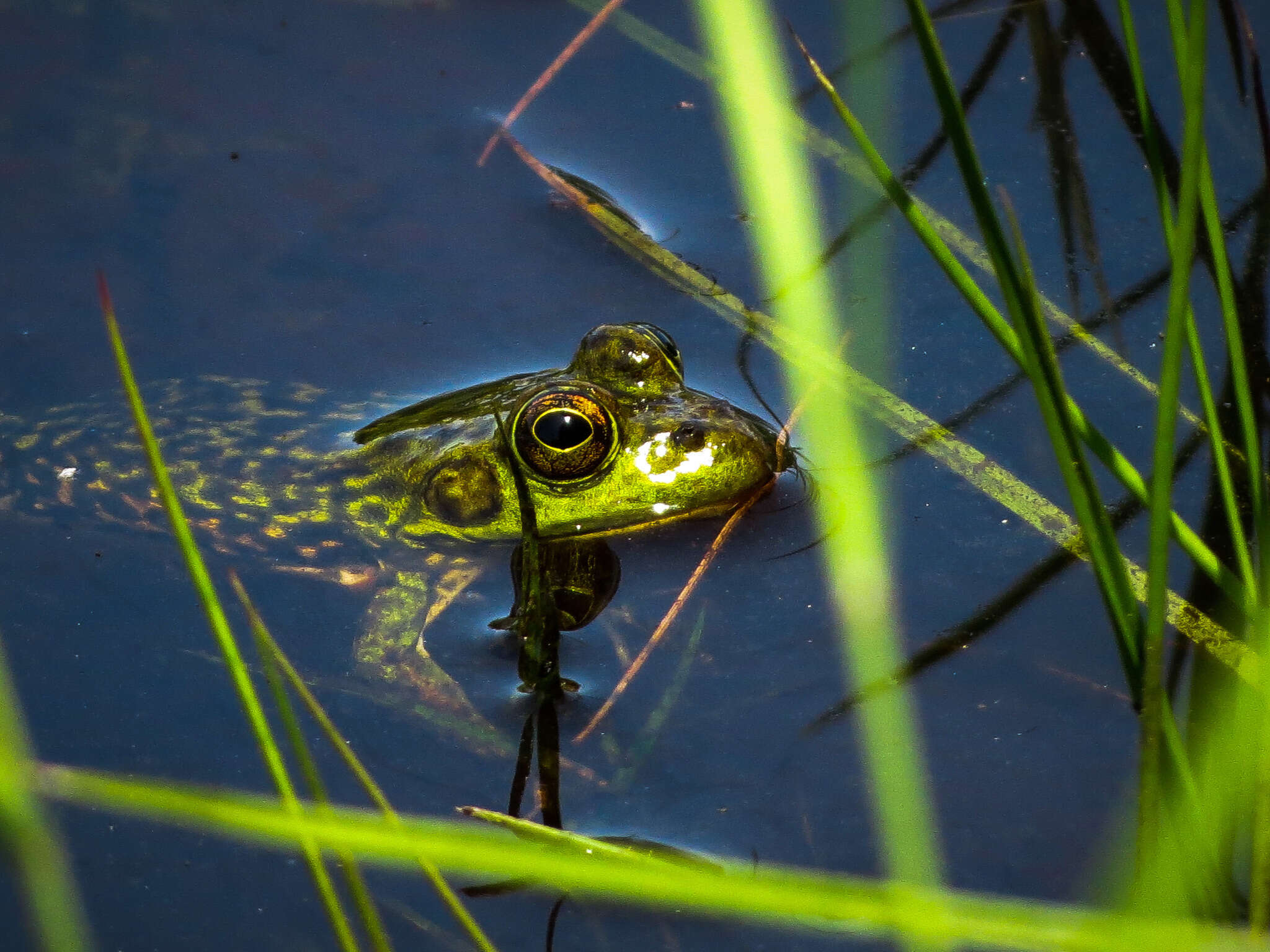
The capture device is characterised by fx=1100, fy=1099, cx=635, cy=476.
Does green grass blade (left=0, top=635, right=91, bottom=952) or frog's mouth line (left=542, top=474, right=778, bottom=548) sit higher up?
frog's mouth line (left=542, top=474, right=778, bottom=548)

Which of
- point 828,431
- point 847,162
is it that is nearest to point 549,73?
point 847,162

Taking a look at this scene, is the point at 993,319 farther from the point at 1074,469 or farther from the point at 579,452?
the point at 579,452

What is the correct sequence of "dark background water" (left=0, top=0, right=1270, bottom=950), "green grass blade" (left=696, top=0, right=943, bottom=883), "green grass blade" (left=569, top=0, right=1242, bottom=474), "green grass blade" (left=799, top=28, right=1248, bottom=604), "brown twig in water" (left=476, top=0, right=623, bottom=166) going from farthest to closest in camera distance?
"brown twig in water" (left=476, top=0, right=623, bottom=166)
"green grass blade" (left=569, top=0, right=1242, bottom=474)
"dark background water" (left=0, top=0, right=1270, bottom=950)
"green grass blade" (left=799, top=28, right=1248, bottom=604)
"green grass blade" (left=696, top=0, right=943, bottom=883)

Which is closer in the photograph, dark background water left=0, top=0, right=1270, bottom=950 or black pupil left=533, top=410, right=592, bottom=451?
dark background water left=0, top=0, right=1270, bottom=950

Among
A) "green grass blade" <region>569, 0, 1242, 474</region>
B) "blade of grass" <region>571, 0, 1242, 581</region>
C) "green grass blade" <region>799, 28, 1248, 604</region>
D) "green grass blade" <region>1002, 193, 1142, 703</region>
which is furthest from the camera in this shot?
"green grass blade" <region>569, 0, 1242, 474</region>

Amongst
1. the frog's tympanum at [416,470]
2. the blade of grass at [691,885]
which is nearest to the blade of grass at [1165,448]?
the blade of grass at [691,885]

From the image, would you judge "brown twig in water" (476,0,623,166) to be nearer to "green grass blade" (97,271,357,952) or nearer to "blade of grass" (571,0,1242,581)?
"blade of grass" (571,0,1242,581)

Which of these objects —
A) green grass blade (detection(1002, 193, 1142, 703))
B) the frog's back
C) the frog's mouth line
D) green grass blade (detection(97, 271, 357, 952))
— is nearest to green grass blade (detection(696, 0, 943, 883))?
the frog's mouth line

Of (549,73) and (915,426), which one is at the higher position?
(549,73)
